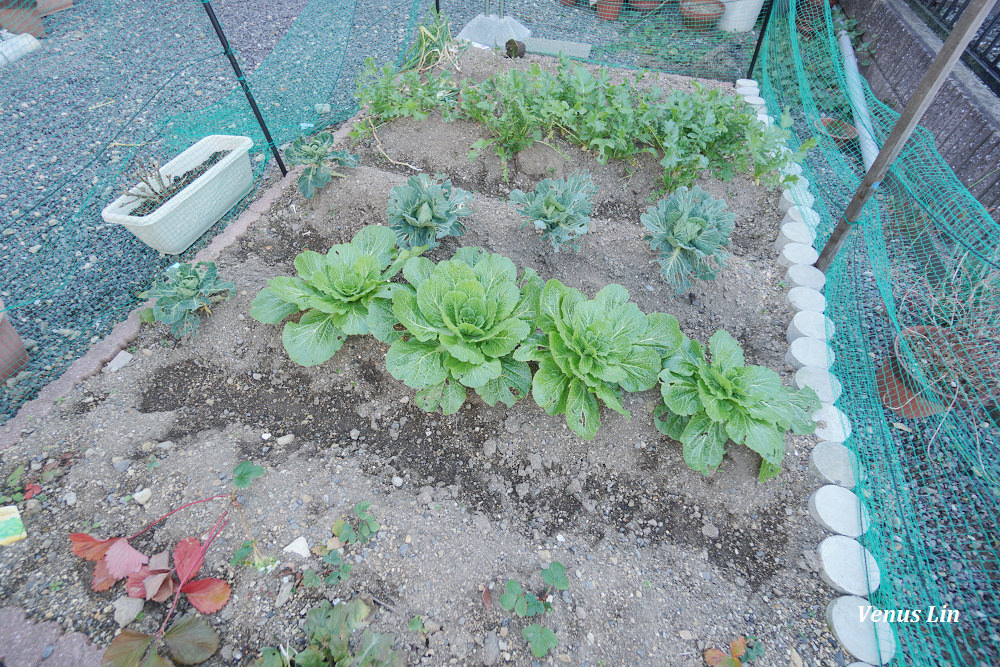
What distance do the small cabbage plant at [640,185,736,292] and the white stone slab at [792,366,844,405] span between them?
2.18ft

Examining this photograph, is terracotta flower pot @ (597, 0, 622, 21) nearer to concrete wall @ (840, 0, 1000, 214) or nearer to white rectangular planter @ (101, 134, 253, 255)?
concrete wall @ (840, 0, 1000, 214)

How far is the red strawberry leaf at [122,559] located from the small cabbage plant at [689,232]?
8.47 feet

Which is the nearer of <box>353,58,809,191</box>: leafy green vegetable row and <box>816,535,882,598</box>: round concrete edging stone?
<box>816,535,882,598</box>: round concrete edging stone

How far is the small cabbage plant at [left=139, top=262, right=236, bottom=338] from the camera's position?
2.31 metres

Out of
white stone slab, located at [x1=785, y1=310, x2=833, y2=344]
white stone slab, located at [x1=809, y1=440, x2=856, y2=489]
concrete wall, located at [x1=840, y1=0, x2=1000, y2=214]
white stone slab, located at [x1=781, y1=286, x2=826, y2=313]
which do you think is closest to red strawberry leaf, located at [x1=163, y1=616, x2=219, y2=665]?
white stone slab, located at [x1=809, y1=440, x2=856, y2=489]

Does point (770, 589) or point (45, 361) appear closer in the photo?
point (770, 589)

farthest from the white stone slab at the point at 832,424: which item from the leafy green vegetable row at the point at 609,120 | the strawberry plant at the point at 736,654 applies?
the leafy green vegetable row at the point at 609,120

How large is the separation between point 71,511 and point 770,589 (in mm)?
2742

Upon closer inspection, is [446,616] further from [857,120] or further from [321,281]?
[857,120]

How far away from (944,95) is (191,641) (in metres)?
5.66

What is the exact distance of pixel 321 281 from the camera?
2.14 meters

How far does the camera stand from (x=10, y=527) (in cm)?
177


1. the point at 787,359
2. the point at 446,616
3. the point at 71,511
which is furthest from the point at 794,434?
the point at 71,511

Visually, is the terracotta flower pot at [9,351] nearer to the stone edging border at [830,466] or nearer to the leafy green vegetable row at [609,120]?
the leafy green vegetable row at [609,120]
